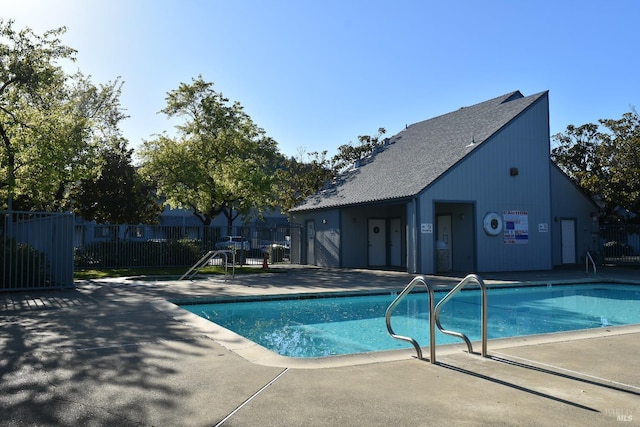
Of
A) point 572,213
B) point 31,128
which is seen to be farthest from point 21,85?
point 572,213

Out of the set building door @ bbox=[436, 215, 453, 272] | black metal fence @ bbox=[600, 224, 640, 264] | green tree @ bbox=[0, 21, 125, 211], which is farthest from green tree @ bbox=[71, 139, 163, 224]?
black metal fence @ bbox=[600, 224, 640, 264]

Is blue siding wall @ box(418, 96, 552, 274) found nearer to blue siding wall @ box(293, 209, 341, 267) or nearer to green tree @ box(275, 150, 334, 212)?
blue siding wall @ box(293, 209, 341, 267)

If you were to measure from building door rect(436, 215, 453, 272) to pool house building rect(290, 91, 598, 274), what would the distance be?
0.14 ft

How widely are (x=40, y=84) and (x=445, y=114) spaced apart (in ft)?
60.1

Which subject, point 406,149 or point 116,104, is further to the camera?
point 116,104

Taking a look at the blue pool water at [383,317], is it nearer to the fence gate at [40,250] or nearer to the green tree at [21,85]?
the fence gate at [40,250]

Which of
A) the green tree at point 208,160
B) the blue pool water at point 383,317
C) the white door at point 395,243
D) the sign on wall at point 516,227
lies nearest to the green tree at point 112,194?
the green tree at point 208,160

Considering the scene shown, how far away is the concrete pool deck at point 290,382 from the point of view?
13.5 ft

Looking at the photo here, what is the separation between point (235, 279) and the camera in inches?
696

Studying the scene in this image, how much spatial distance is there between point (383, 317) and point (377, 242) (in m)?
13.6

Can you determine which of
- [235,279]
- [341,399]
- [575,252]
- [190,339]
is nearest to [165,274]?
[235,279]

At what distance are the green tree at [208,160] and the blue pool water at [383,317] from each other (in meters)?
13.6

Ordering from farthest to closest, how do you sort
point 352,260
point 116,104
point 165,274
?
1. point 116,104
2. point 352,260
3. point 165,274

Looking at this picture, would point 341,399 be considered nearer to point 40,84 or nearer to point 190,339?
point 190,339
